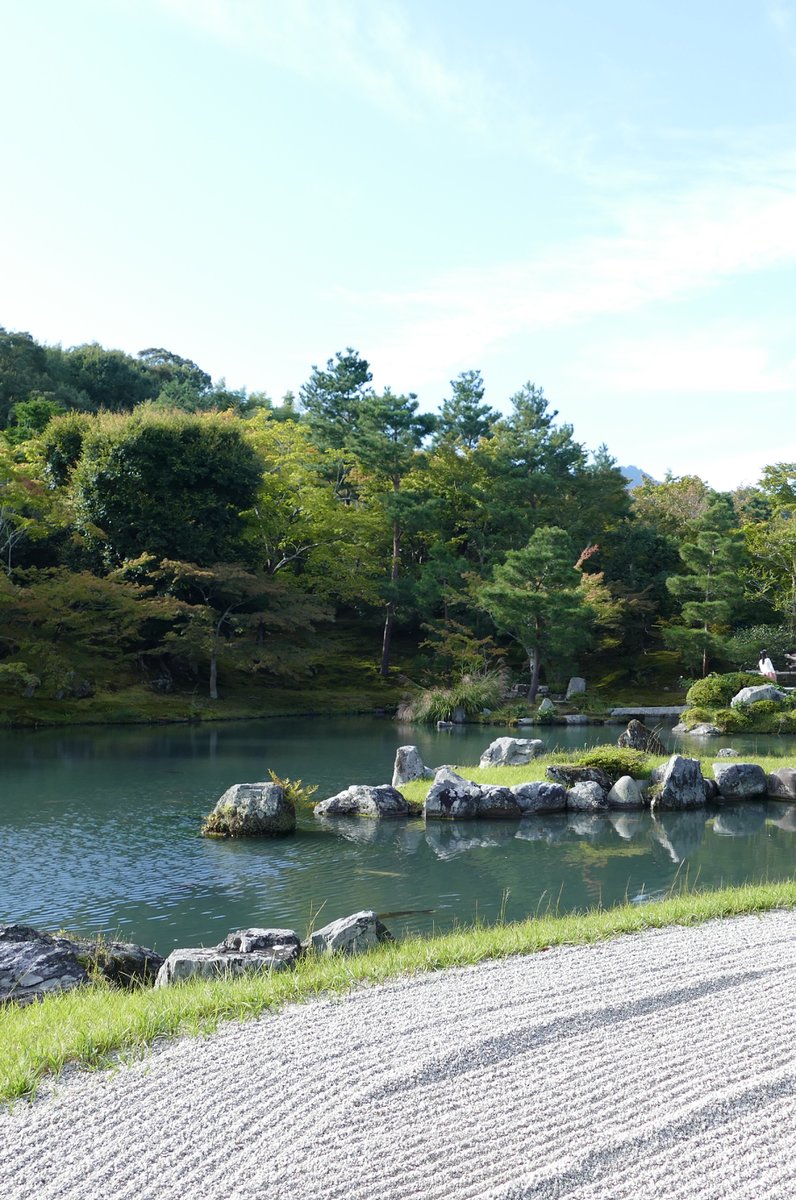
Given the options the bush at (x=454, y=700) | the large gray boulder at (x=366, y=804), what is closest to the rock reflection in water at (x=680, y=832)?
the large gray boulder at (x=366, y=804)

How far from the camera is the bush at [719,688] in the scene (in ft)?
72.7

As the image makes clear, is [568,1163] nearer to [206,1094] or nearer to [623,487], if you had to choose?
[206,1094]

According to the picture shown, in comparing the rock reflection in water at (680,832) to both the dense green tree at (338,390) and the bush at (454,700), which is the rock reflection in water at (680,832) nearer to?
the bush at (454,700)

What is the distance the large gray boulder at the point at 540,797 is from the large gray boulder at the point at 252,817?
9.70ft

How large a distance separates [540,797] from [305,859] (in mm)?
3581

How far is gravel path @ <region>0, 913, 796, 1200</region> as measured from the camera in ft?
9.53

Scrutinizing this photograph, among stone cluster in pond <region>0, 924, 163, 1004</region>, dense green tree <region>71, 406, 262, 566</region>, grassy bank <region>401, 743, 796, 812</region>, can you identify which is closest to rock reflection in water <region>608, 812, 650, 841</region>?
grassy bank <region>401, 743, 796, 812</region>

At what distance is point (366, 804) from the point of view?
11828 mm

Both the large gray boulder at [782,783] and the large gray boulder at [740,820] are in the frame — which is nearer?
the large gray boulder at [740,820]

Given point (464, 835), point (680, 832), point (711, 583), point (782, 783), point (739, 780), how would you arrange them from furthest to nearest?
1. point (711, 583)
2. point (782, 783)
3. point (739, 780)
4. point (680, 832)
5. point (464, 835)

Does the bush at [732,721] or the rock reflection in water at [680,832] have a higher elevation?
the bush at [732,721]

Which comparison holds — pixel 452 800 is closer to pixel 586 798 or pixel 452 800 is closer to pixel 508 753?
pixel 586 798

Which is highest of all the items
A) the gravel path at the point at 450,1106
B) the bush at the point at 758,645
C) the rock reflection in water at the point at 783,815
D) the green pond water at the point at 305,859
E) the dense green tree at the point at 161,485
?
the dense green tree at the point at 161,485

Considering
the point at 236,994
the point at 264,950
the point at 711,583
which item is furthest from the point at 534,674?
the point at 236,994
